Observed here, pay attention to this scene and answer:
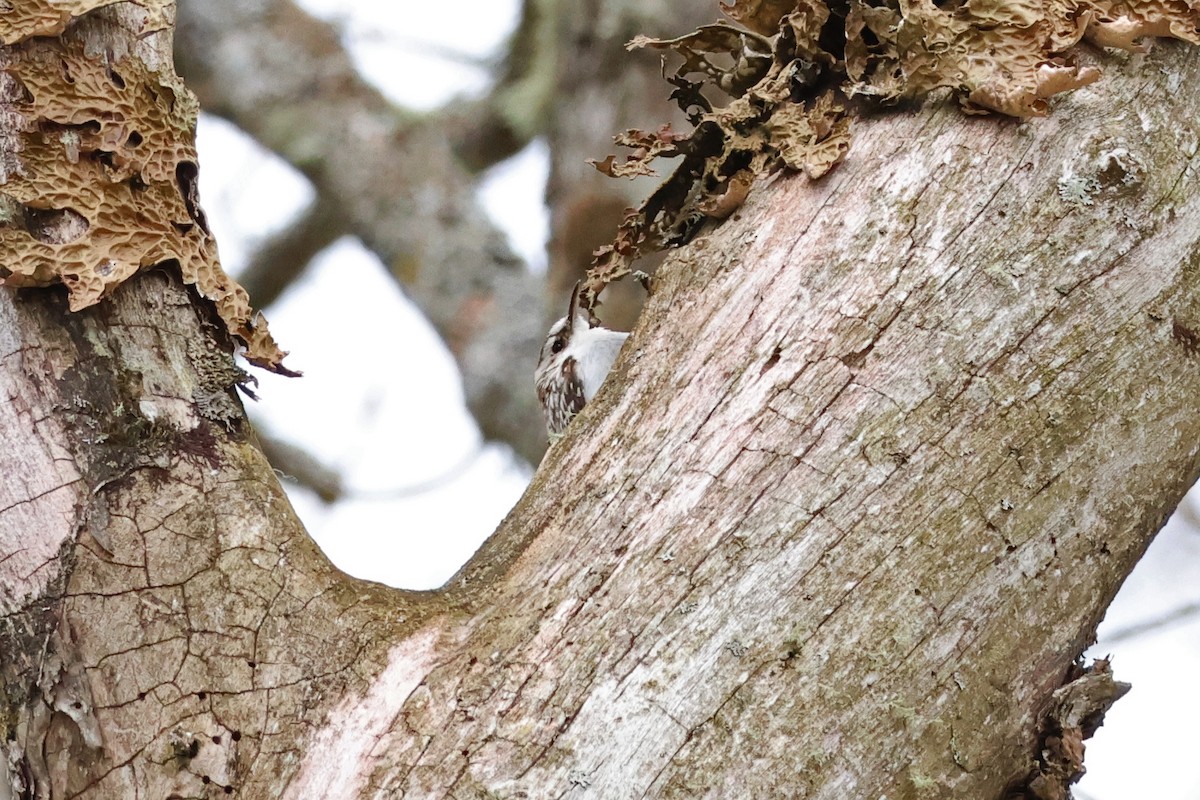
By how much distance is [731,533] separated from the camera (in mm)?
1775

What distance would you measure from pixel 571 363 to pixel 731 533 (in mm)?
2712

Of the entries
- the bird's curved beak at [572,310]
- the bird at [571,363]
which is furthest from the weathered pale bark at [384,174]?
the bird's curved beak at [572,310]

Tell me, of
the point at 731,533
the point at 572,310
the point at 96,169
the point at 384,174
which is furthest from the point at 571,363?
the point at 731,533

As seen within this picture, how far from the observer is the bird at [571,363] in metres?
4.29

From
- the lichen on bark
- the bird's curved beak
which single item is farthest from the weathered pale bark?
the lichen on bark

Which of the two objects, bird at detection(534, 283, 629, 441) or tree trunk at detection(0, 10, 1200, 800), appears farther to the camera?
bird at detection(534, 283, 629, 441)

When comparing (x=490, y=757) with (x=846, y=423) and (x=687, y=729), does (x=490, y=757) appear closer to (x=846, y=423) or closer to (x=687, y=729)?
(x=687, y=729)

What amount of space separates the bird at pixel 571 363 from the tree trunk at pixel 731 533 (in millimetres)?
2139

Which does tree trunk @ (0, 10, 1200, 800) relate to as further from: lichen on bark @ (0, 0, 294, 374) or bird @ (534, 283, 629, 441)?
bird @ (534, 283, 629, 441)

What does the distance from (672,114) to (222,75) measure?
1.95 m

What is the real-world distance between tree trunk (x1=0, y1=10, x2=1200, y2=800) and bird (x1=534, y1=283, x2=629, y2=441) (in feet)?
7.02

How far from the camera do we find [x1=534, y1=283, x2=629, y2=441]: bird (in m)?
4.29

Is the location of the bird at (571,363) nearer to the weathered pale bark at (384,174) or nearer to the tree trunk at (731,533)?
the weathered pale bark at (384,174)

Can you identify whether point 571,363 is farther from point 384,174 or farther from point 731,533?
point 731,533
